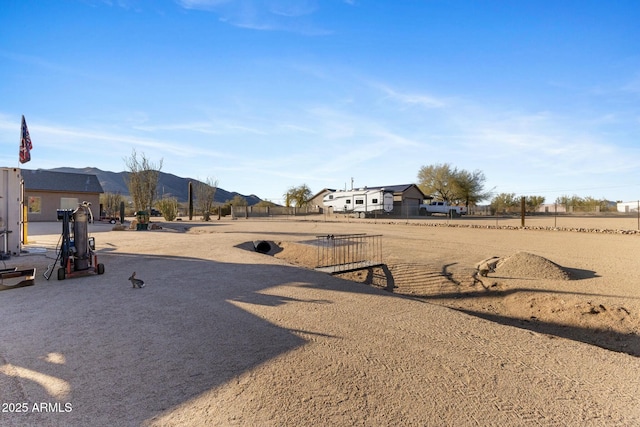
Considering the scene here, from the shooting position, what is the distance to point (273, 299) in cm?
603

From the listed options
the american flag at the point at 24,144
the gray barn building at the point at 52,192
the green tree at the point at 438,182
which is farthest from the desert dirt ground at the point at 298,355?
the green tree at the point at 438,182

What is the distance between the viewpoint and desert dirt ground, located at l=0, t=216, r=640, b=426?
9.41ft

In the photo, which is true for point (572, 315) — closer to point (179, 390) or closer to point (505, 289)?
point (505, 289)

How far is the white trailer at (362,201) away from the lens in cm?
4134

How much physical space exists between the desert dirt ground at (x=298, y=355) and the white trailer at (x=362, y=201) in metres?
33.2

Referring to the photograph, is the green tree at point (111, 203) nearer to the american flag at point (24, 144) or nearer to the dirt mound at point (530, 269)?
the american flag at point (24, 144)

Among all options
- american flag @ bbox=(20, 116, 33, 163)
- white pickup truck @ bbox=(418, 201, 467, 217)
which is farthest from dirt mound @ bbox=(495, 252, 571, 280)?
white pickup truck @ bbox=(418, 201, 467, 217)

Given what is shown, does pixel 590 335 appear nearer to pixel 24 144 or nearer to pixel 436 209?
pixel 24 144

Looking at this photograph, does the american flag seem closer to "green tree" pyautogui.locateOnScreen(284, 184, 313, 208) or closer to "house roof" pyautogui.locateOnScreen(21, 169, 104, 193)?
"house roof" pyautogui.locateOnScreen(21, 169, 104, 193)

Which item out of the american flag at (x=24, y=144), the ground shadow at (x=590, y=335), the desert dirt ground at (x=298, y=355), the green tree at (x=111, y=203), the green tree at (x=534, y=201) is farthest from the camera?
the green tree at (x=534, y=201)

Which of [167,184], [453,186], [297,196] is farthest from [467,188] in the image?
[167,184]

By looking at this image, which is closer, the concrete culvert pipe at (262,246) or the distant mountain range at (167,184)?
the concrete culvert pipe at (262,246)

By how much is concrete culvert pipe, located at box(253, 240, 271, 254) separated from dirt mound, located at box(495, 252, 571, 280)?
8005mm

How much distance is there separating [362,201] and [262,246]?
30.2 metres
